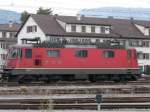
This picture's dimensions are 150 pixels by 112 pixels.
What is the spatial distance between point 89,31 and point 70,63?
1799 inches

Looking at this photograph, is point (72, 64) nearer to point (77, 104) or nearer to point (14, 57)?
point (14, 57)

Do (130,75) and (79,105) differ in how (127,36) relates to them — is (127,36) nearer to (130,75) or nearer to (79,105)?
(130,75)

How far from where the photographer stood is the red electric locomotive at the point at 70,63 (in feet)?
129

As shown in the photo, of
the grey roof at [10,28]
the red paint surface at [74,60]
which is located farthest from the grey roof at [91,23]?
the red paint surface at [74,60]

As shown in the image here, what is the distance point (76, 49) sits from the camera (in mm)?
40688

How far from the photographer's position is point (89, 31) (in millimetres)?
86250

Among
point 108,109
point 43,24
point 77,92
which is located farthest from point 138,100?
point 43,24

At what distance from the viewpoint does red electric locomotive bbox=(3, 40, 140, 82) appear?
39188 mm

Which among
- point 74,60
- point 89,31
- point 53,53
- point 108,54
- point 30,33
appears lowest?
point 74,60

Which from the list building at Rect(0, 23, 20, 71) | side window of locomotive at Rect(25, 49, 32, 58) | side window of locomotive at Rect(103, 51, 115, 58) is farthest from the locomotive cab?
building at Rect(0, 23, 20, 71)

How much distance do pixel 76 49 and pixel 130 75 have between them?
504 cm

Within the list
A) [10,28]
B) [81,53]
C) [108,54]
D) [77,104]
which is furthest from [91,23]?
[77,104]

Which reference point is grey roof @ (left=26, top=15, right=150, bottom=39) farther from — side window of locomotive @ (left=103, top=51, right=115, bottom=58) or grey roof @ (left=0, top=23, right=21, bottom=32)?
side window of locomotive @ (left=103, top=51, right=115, bottom=58)

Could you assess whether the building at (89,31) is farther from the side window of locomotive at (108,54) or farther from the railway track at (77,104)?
the railway track at (77,104)
